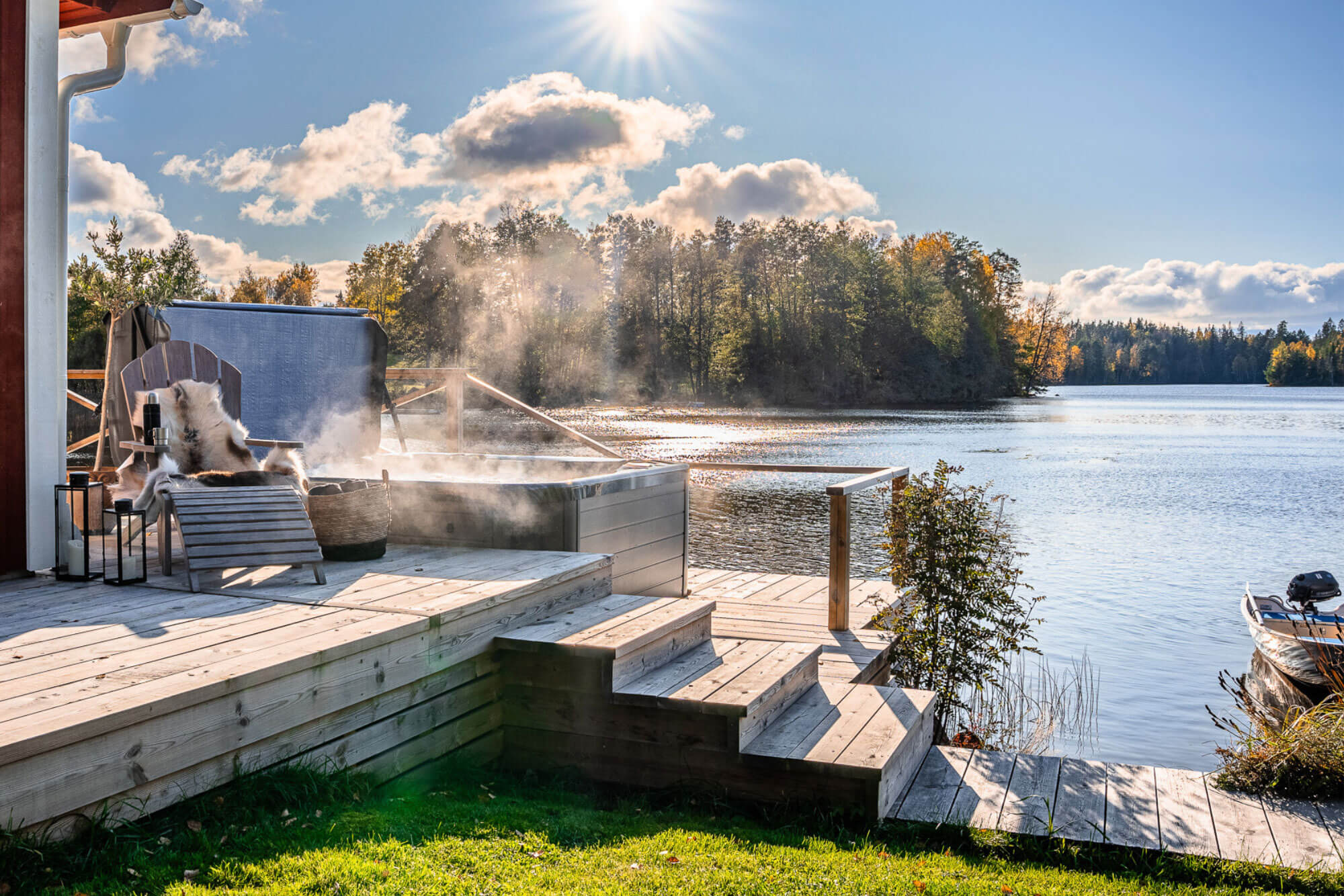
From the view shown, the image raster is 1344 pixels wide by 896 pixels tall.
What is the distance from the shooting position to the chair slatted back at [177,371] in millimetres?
4285

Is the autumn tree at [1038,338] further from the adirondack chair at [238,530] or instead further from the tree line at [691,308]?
the adirondack chair at [238,530]

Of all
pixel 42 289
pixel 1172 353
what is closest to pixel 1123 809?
pixel 42 289

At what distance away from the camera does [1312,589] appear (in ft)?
21.8

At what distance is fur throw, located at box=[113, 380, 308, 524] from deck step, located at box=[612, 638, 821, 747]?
1841 millimetres

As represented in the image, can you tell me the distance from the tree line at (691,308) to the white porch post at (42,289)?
2668 centimetres

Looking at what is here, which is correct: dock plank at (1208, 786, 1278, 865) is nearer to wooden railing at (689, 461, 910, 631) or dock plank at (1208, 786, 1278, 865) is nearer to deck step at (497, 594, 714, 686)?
deck step at (497, 594, 714, 686)

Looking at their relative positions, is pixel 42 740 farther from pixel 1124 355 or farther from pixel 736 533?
pixel 1124 355

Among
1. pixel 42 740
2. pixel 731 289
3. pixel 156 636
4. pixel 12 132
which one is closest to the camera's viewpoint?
pixel 42 740

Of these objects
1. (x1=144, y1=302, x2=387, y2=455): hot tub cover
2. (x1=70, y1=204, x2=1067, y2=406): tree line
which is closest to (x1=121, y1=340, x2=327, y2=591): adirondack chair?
(x1=144, y1=302, x2=387, y2=455): hot tub cover

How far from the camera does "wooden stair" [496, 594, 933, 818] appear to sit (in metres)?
2.59

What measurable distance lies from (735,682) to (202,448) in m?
2.65

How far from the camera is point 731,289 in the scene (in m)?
39.1

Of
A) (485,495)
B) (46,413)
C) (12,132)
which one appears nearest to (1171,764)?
(485,495)

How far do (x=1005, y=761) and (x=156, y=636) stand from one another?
255cm
